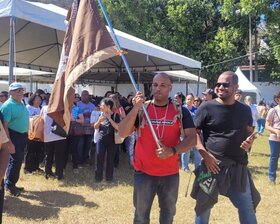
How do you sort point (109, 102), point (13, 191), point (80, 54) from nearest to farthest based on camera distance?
1. point (80, 54)
2. point (13, 191)
3. point (109, 102)

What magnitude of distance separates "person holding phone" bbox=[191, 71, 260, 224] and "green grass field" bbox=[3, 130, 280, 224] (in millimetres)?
1543

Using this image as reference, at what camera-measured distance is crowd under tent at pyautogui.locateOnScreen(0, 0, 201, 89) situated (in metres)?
6.84

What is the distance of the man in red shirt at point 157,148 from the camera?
3561 mm

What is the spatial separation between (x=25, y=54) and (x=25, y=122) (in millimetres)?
6799

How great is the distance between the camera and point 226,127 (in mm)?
3914

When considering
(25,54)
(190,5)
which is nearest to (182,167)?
(25,54)

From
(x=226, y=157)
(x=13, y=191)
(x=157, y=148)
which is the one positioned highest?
(x=157, y=148)

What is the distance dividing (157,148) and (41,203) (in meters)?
3.22

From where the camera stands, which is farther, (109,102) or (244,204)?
(109,102)

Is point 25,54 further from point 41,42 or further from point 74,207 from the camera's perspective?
point 74,207

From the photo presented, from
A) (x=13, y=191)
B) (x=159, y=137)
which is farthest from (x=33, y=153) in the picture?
(x=159, y=137)

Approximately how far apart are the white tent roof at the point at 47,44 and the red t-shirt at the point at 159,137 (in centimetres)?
393

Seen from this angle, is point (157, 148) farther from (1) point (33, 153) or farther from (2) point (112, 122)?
(1) point (33, 153)

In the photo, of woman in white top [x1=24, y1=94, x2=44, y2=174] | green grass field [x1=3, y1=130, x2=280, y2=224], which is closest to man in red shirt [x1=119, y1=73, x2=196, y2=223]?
green grass field [x1=3, y1=130, x2=280, y2=224]
